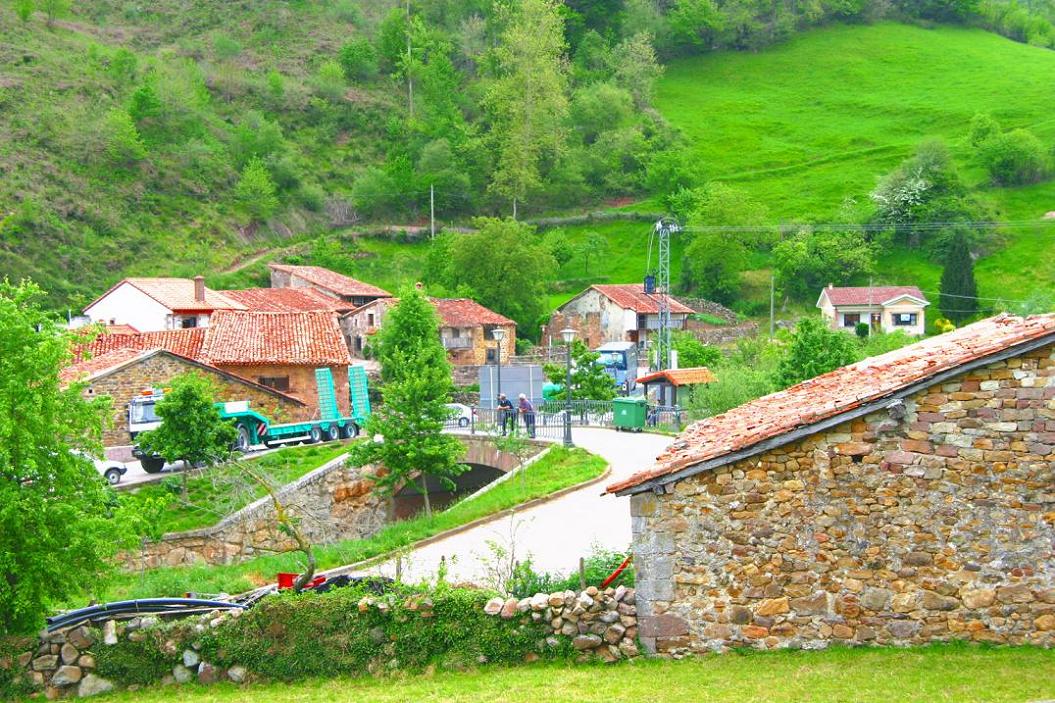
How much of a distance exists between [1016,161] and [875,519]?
3564 inches

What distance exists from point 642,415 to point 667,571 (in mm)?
25114

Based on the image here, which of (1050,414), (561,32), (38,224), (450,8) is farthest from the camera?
(450,8)

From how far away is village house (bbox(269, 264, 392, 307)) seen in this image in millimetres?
71688

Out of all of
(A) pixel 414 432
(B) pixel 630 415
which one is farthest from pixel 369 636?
(B) pixel 630 415

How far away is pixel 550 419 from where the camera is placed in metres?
37.8

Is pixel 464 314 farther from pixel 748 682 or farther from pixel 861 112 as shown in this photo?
pixel 861 112

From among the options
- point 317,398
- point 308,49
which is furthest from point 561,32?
point 317,398

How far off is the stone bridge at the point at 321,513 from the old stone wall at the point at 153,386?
17.2 feet

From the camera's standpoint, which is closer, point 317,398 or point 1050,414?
point 1050,414

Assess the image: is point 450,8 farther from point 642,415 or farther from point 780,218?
point 642,415

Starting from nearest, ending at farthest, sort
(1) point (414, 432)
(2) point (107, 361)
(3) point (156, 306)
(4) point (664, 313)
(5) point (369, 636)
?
(5) point (369, 636) < (1) point (414, 432) < (2) point (107, 361) < (4) point (664, 313) < (3) point (156, 306)

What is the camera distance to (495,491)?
93.4 ft

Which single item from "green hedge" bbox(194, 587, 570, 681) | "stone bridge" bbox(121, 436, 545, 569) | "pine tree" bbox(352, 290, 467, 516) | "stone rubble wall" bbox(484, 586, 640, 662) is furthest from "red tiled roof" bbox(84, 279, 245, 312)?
"stone rubble wall" bbox(484, 586, 640, 662)

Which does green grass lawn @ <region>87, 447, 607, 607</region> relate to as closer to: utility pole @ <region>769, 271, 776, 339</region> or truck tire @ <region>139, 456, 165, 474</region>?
truck tire @ <region>139, 456, 165, 474</region>
